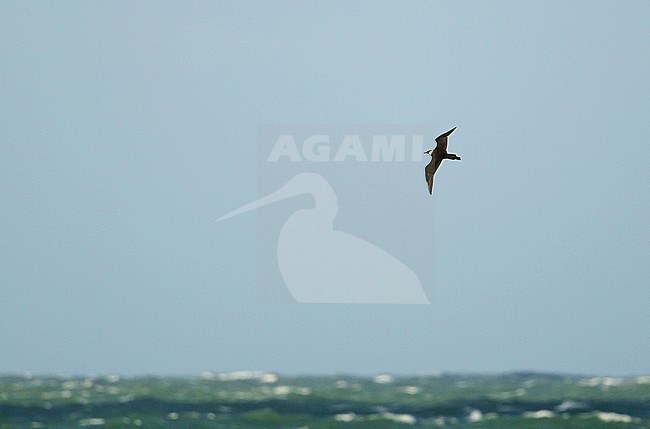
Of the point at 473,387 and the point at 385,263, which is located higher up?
the point at 385,263

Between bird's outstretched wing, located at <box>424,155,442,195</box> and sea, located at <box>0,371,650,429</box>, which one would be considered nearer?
bird's outstretched wing, located at <box>424,155,442,195</box>

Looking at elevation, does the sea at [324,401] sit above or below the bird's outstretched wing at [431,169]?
below

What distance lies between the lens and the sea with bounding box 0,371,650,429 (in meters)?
16.2

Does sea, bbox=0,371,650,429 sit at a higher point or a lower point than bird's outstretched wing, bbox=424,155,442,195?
lower

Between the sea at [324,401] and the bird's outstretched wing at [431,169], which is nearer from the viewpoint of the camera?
the bird's outstretched wing at [431,169]

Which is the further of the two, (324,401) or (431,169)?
(324,401)

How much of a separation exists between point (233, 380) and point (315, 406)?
10.9 feet

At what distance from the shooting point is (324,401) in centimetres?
1791

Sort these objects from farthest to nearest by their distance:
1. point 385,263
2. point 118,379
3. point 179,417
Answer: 1. point 118,379
2. point 179,417
3. point 385,263

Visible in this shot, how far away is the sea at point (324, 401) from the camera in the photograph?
53.2ft

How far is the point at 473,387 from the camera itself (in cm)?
1953

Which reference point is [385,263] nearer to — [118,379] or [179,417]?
[179,417]

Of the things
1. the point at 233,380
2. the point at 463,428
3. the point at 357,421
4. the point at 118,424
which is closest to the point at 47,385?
the point at 233,380

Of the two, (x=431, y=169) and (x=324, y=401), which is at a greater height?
(x=431, y=169)
